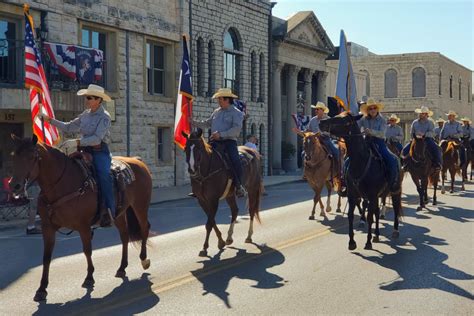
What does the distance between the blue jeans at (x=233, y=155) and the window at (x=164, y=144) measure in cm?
1691

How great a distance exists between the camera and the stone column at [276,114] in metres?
37.6

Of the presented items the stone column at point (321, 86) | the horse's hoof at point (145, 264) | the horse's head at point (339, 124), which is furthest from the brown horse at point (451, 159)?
the stone column at point (321, 86)

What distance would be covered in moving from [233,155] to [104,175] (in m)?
3.25

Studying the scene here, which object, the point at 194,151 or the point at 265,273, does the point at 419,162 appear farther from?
the point at 265,273

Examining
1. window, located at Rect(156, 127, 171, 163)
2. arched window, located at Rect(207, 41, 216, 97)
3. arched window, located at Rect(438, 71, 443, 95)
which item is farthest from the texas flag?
arched window, located at Rect(438, 71, 443, 95)

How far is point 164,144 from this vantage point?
2797cm

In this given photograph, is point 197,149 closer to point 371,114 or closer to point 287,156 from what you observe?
point 371,114

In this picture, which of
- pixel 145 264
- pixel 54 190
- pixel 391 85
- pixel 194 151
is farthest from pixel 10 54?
pixel 391 85

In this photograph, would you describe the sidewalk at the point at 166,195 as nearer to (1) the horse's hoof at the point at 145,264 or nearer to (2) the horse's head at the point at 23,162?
(1) the horse's hoof at the point at 145,264

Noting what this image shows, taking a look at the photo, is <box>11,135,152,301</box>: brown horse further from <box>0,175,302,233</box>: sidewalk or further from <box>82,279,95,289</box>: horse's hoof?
<box>0,175,302,233</box>: sidewalk

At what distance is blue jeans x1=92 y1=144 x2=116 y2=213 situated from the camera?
831cm

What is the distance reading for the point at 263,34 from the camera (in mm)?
36094

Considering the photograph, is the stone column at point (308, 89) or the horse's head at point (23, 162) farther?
the stone column at point (308, 89)

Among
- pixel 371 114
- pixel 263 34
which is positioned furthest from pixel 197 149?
pixel 263 34
